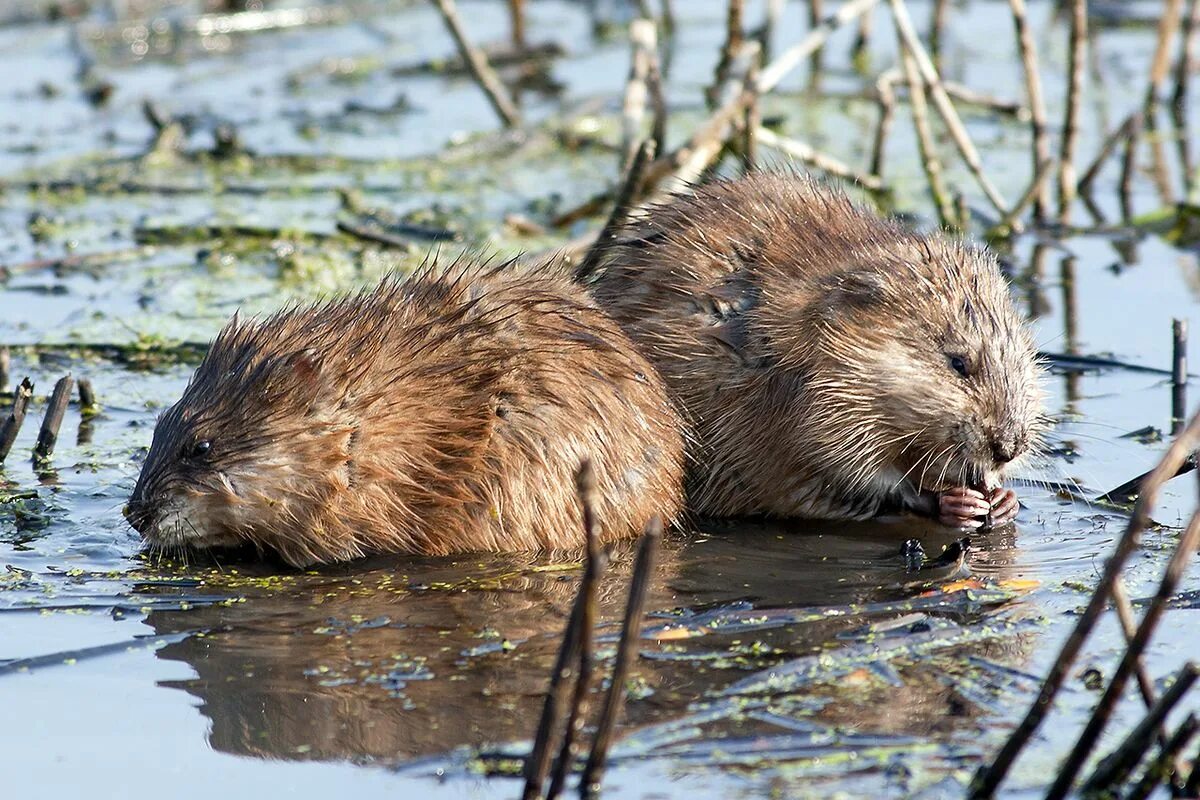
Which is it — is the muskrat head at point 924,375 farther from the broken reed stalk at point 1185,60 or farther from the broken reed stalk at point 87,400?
the broken reed stalk at point 1185,60

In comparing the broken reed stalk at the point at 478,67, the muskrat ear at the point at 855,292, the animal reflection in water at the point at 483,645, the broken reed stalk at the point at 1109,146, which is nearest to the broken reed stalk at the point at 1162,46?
the broken reed stalk at the point at 1109,146

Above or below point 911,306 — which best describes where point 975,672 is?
below

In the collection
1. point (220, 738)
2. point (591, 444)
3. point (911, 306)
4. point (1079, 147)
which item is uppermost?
point (1079, 147)

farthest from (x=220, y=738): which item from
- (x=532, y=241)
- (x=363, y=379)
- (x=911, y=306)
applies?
(x=532, y=241)

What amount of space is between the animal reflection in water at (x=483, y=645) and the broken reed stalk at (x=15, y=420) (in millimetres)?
1153

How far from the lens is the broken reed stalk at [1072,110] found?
8.20 metres

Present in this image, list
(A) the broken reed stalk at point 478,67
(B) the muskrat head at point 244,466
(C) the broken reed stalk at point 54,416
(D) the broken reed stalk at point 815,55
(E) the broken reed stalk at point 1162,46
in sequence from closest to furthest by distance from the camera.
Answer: (B) the muskrat head at point 244,466 < (C) the broken reed stalk at point 54,416 < (A) the broken reed stalk at point 478,67 < (E) the broken reed stalk at point 1162,46 < (D) the broken reed stalk at point 815,55

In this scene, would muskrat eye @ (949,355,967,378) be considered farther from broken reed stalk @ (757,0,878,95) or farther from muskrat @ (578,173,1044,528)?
broken reed stalk @ (757,0,878,95)

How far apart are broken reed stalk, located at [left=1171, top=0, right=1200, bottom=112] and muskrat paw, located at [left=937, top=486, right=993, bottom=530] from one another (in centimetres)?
546

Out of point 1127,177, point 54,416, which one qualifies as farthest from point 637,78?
point 54,416

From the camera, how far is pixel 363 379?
4805mm

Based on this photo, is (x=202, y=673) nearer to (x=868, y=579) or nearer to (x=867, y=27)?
(x=868, y=579)

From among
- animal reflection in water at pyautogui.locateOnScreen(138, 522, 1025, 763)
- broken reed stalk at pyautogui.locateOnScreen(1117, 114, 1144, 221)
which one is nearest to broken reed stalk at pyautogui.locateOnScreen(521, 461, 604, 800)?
animal reflection in water at pyautogui.locateOnScreen(138, 522, 1025, 763)

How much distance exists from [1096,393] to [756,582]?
6.87 ft
